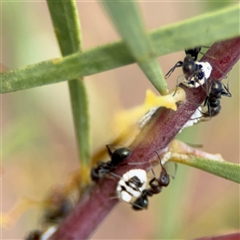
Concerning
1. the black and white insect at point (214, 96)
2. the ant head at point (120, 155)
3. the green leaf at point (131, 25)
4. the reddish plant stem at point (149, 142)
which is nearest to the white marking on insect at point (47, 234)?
the reddish plant stem at point (149, 142)

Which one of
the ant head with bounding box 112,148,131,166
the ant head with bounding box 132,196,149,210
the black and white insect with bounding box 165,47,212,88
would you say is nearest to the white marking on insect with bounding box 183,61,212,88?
the black and white insect with bounding box 165,47,212,88

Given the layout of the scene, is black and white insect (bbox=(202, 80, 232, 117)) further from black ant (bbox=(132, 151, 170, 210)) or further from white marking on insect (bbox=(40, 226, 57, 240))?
white marking on insect (bbox=(40, 226, 57, 240))

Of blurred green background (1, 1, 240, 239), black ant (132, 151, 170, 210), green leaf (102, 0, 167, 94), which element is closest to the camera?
green leaf (102, 0, 167, 94)

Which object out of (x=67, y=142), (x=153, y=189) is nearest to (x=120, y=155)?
(x=153, y=189)

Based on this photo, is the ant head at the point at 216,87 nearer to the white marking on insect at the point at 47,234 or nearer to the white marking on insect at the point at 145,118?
the white marking on insect at the point at 145,118

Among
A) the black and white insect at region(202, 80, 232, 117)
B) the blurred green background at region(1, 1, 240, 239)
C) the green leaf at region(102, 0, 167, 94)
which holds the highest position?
the green leaf at region(102, 0, 167, 94)
